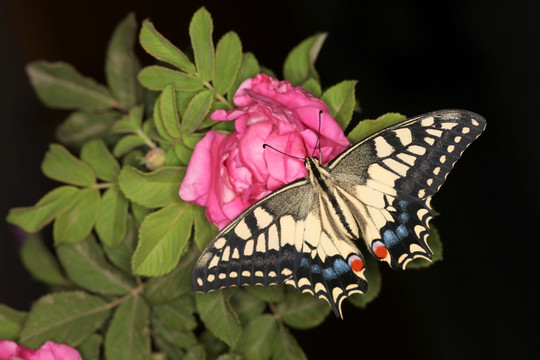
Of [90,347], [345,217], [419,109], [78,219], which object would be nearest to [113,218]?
[78,219]

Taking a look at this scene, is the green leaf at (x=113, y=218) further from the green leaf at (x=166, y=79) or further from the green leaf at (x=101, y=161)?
the green leaf at (x=166, y=79)

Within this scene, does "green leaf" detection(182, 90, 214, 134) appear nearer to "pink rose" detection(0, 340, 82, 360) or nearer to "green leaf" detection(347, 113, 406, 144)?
"green leaf" detection(347, 113, 406, 144)

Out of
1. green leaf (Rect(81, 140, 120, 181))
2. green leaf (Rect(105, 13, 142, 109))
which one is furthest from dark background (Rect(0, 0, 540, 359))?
green leaf (Rect(81, 140, 120, 181))

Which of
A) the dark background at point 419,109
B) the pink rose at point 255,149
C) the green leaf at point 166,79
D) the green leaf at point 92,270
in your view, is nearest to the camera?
the pink rose at point 255,149

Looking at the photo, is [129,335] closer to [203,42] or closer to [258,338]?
[258,338]

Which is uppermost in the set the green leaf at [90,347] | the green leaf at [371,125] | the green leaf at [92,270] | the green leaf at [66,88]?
the green leaf at [371,125]

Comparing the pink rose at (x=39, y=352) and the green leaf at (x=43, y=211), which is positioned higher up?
the green leaf at (x=43, y=211)

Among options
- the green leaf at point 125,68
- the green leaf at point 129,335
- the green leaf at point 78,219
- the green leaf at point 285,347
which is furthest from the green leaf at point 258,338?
the green leaf at point 125,68
